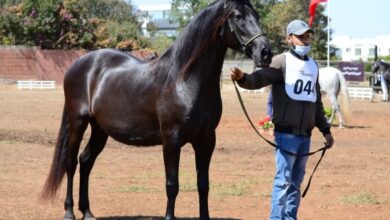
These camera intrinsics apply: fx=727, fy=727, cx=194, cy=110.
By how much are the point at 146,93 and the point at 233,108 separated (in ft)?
60.4

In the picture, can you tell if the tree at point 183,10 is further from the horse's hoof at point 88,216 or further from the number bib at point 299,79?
the number bib at point 299,79

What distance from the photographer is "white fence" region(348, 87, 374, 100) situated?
34500 mm

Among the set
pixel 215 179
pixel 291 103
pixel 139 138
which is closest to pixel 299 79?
pixel 291 103

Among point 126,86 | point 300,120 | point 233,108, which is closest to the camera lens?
point 300,120

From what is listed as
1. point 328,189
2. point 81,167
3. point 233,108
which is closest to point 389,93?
point 233,108

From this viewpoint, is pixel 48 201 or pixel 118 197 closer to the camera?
pixel 48 201

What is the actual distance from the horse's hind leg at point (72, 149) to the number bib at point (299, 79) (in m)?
2.63

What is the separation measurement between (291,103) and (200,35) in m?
1.09

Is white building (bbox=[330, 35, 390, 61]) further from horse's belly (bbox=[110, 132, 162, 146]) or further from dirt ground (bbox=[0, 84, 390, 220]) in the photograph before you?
horse's belly (bbox=[110, 132, 162, 146])

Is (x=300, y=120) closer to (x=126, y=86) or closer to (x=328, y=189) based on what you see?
(x=126, y=86)

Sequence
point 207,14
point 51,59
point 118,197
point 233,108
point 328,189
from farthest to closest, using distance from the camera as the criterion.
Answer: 1. point 51,59
2. point 233,108
3. point 328,189
4. point 118,197
5. point 207,14

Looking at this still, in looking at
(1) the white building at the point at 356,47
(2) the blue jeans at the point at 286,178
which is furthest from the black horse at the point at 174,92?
(1) the white building at the point at 356,47

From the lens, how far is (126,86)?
725cm

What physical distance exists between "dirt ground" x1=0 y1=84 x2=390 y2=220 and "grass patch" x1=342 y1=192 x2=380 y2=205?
12 millimetres
